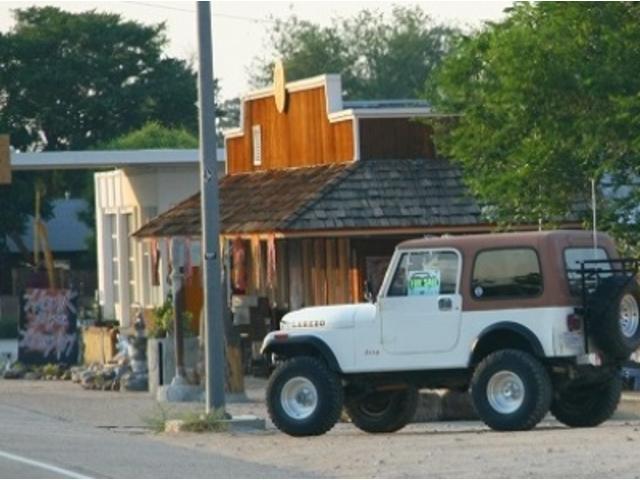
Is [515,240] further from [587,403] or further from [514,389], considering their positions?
[587,403]

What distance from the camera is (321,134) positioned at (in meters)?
36.6

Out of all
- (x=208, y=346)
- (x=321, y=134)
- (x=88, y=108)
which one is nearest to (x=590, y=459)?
(x=208, y=346)

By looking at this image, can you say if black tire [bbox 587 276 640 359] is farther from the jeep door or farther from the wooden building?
the wooden building

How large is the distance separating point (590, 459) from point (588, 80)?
12.1m

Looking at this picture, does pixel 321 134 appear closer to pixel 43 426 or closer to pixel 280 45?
pixel 43 426

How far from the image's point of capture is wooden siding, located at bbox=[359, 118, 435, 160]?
115 feet

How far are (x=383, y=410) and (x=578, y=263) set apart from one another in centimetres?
315

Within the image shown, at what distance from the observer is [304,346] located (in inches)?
891

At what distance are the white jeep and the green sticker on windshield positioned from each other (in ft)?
0.04

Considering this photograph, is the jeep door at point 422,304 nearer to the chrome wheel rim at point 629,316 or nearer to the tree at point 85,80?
the chrome wheel rim at point 629,316

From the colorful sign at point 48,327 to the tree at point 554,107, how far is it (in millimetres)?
9481

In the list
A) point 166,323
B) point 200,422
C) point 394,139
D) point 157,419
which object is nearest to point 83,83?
point 394,139

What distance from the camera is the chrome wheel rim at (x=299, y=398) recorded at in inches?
880

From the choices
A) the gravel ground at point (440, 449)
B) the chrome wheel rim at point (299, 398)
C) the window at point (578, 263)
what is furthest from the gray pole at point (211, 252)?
the window at point (578, 263)
